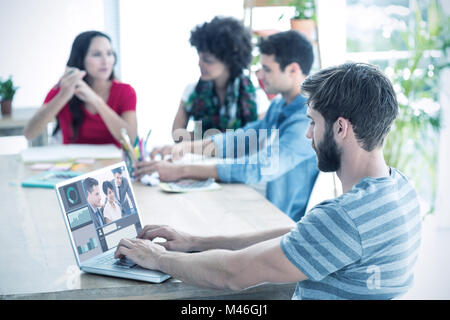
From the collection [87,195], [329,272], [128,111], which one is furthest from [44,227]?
[128,111]

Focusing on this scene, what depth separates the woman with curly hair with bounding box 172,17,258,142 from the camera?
2.46 metres

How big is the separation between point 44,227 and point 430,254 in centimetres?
193

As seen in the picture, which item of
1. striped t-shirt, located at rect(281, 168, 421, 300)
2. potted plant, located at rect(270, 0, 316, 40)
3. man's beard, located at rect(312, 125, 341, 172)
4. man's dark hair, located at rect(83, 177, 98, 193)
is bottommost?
striped t-shirt, located at rect(281, 168, 421, 300)

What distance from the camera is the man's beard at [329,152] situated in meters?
1.02

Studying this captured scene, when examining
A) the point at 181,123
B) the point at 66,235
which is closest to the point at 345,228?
the point at 66,235

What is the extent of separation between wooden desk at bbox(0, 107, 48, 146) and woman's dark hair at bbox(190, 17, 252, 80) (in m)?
1.06

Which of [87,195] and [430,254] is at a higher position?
[87,195]

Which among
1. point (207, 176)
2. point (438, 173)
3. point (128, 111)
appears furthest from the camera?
point (438, 173)

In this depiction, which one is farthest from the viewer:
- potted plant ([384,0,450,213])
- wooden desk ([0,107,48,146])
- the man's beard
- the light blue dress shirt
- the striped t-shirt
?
wooden desk ([0,107,48,146])

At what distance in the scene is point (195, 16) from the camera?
320 cm

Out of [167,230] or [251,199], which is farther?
[251,199]

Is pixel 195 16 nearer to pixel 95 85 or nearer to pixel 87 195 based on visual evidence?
pixel 95 85

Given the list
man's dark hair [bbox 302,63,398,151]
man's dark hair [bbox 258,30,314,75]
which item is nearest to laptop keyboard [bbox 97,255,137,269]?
man's dark hair [bbox 302,63,398,151]

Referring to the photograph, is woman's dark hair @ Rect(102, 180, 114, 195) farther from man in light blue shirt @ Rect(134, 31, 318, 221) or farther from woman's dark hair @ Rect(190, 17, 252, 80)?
woman's dark hair @ Rect(190, 17, 252, 80)
